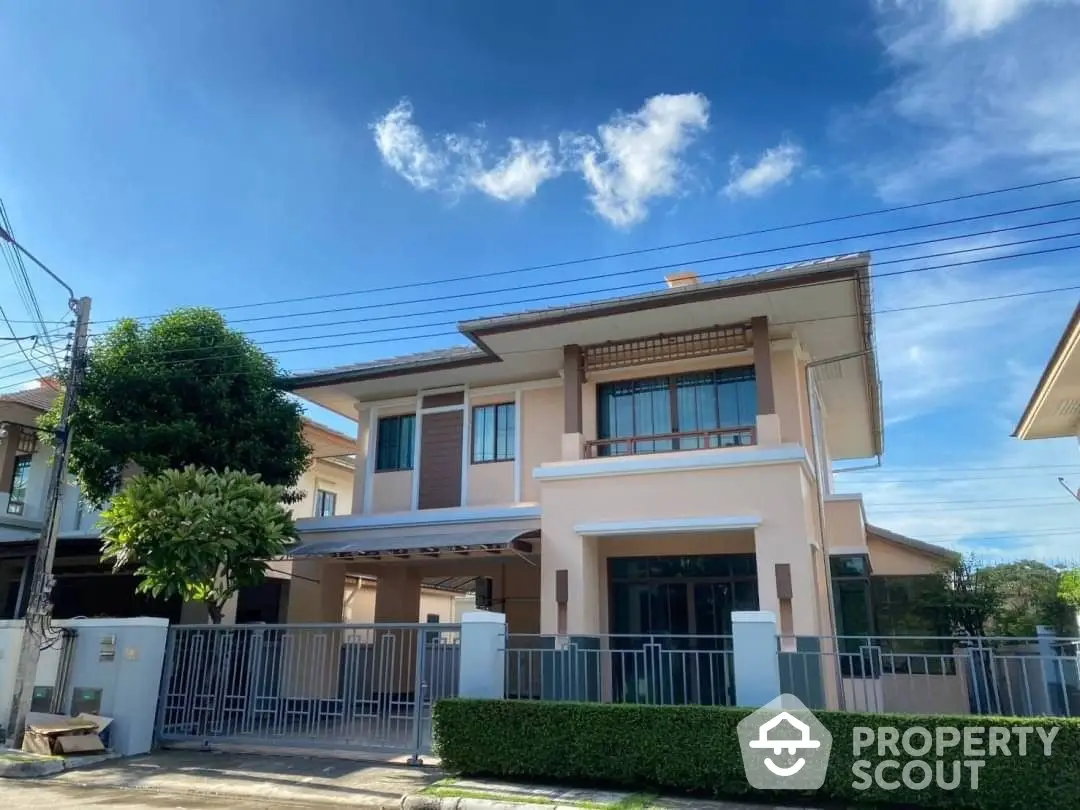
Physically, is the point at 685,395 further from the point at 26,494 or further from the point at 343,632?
the point at 26,494

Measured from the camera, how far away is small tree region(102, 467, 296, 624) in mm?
12547

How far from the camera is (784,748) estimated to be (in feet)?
28.3

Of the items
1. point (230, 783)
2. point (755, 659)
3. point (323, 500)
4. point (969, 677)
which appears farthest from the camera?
point (323, 500)

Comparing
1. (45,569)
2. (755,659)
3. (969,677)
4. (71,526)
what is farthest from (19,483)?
(969,677)

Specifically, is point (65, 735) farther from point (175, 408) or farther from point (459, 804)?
point (459, 804)

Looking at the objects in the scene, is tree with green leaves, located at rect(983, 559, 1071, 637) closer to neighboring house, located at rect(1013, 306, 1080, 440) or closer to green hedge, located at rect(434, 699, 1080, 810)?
neighboring house, located at rect(1013, 306, 1080, 440)

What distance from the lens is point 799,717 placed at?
341 inches

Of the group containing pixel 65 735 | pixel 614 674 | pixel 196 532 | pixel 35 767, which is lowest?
pixel 35 767

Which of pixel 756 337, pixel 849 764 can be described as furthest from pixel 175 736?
pixel 756 337

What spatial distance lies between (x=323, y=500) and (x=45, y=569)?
41.6 feet

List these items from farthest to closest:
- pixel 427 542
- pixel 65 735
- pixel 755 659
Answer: pixel 427 542 → pixel 65 735 → pixel 755 659

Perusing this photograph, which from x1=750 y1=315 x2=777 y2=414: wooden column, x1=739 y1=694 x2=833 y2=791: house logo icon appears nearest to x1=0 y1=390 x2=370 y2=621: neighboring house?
x1=750 y1=315 x2=777 y2=414: wooden column

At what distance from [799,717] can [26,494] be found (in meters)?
22.1

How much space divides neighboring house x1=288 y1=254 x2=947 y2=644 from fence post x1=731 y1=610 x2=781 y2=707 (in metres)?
2.70
